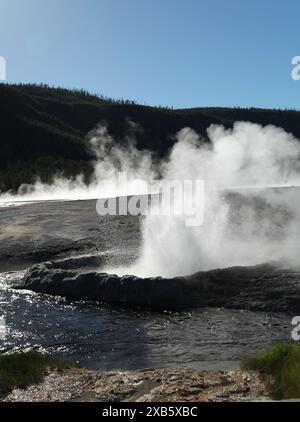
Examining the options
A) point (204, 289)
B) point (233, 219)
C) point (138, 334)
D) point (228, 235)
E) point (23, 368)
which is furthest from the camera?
point (233, 219)

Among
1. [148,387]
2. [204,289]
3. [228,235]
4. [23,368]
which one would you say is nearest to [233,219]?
[228,235]

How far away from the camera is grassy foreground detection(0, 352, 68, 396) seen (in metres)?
9.30

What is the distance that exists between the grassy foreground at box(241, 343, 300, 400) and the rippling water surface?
120 centimetres

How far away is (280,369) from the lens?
Result: 8.66 metres

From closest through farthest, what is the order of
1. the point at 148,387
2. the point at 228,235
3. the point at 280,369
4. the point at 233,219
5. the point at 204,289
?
1. the point at 280,369
2. the point at 148,387
3. the point at 204,289
4. the point at 228,235
5. the point at 233,219

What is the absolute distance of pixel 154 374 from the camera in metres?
9.57

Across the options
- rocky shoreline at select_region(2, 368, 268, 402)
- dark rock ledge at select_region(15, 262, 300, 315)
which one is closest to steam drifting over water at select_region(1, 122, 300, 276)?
dark rock ledge at select_region(15, 262, 300, 315)

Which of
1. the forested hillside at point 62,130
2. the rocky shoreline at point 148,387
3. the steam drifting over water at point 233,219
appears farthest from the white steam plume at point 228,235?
the forested hillside at point 62,130

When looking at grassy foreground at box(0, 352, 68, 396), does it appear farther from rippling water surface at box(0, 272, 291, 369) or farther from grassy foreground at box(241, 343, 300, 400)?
grassy foreground at box(241, 343, 300, 400)

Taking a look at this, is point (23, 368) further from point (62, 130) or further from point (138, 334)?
point (62, 130)

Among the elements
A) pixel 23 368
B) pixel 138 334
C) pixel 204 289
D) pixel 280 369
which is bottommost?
pixel 138 334

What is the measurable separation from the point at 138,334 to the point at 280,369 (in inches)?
197

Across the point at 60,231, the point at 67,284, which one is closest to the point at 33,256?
the point at 60,231

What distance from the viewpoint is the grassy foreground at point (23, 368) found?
9.30m
